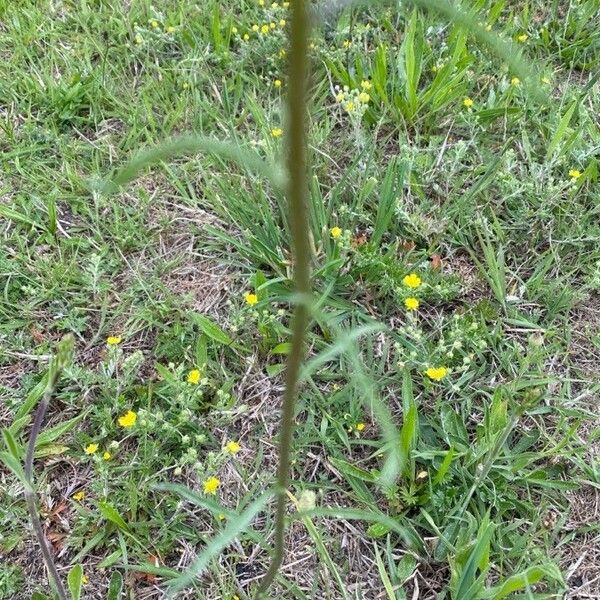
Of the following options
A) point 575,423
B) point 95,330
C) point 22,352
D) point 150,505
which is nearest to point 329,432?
point 150,505

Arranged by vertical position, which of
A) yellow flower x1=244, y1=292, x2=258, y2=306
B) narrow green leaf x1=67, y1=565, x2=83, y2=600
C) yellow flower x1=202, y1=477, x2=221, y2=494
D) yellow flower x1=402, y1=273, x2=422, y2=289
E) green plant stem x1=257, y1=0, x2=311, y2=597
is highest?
green plant stem x1=257, y1=0, x2=311, y2=597

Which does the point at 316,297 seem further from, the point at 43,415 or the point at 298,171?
the point at 298,171

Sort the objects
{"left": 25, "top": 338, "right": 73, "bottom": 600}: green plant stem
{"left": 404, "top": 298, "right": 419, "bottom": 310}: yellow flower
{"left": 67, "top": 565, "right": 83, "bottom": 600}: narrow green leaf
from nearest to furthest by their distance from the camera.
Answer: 1. {"left": 25, "top": 338, "right": 73, "bottom": 600}: green plant stem
2. {"left": 67, "top": 565, "right": 83, "bottom": 600}: narrow green leaf
3. {"left": 404, "top": 298, "right": 419, "bottom": 310}: yellow flower

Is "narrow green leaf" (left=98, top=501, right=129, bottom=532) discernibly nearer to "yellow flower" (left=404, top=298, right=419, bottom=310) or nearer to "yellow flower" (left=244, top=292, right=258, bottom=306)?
"yellow flower" (left=244, top=292, right=258, bottom=306)

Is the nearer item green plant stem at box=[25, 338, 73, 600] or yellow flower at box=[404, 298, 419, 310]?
green plant stem at box=[25, 338, 73, 600]

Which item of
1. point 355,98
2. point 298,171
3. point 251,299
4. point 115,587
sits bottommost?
point 115,587

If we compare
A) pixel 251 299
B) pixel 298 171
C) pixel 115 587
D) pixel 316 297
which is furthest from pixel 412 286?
pixel 298 171

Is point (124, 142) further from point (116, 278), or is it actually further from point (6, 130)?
point (116, 278)

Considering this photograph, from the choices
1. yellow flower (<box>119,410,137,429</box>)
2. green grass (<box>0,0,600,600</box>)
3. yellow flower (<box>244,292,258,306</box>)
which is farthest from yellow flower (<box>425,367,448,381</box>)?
yellow flower (<box>119,410,137,429</box>)

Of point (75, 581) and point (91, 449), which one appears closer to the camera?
point (75, 581)

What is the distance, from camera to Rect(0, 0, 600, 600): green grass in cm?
150

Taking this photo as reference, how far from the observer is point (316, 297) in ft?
5.71

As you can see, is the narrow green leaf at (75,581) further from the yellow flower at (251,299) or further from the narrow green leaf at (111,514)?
the yellow flower at (251,299)

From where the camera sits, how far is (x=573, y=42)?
236 centimetres
